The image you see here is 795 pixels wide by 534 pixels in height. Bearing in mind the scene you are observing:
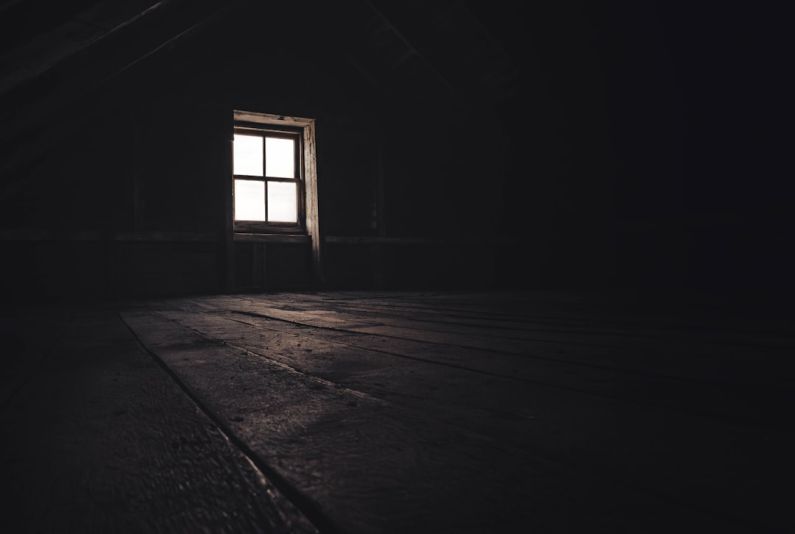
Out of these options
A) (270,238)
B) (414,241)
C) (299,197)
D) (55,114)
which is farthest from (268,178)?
(55,114)

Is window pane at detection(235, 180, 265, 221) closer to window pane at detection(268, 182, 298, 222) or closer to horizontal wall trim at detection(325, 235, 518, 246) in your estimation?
window pane at detection(268, 182, 298, 222)

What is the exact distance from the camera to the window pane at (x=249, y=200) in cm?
600

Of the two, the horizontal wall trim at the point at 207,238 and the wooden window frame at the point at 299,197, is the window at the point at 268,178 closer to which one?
the wooden window frame at the point at 299,197

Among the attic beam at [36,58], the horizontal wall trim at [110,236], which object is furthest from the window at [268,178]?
the attic beam at [36,58]

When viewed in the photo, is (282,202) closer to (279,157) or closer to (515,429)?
(279,157)

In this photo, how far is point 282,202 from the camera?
20.5 feet

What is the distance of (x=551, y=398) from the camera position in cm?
75

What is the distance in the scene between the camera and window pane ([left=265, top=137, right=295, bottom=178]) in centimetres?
626

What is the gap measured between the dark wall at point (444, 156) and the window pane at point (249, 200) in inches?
11.2

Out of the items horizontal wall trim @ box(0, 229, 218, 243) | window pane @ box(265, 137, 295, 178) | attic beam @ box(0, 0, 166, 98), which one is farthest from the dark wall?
attic beam @ box(0, 0, 166, 98)

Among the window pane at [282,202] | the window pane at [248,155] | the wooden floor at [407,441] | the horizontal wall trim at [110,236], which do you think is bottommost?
the wooden floor at [407,441]

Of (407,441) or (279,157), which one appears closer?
(407,441)

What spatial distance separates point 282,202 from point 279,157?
2.11ft

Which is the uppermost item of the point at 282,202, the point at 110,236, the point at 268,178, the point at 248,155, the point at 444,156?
the point at 444,156
